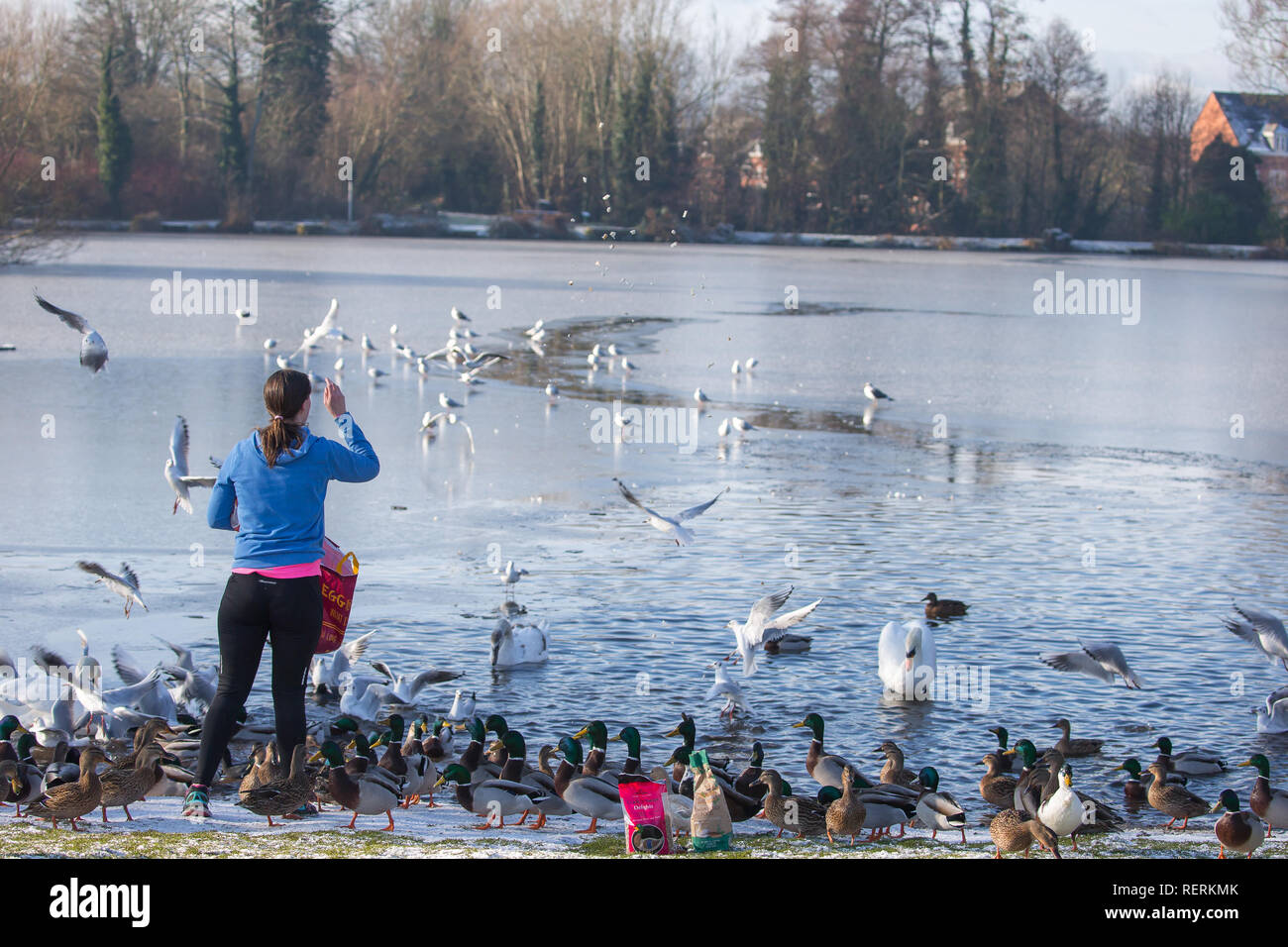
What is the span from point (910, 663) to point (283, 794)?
10.1 ft

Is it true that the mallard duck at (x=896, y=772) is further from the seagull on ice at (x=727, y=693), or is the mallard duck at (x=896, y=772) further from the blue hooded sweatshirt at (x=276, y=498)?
the blue hooded sweatshirt at (x=276, y=498)

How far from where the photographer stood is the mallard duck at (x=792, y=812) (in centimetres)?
476

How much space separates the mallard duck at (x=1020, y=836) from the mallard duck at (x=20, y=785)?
3.08 metres

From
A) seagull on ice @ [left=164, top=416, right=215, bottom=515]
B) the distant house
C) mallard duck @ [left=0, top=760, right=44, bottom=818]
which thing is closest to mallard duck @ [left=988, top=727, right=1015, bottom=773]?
mallard duck @ [left=0, top=760, right=44, bottom=818]

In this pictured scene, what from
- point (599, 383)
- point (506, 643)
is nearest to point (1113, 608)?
point (506, 643)

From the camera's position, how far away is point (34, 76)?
91.4 ft

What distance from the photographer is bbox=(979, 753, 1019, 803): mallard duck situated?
17.1 ft

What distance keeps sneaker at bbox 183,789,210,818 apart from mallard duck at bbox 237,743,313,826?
13 cm

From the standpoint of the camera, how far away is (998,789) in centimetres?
523

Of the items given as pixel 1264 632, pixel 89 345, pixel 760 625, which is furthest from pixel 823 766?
pixel 89 345

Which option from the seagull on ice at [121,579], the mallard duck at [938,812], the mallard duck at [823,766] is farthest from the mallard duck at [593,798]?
the seagull on ice at [121,579]

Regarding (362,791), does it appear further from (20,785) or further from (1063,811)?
(1063,811)

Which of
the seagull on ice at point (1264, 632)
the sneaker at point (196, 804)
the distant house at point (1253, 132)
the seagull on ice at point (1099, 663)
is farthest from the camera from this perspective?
the distant house at point (1253, 132)

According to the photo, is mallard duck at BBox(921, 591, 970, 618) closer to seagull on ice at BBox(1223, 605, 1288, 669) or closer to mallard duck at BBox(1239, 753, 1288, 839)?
seagull on ice at BBox(1223, 605, 1288, 669)
